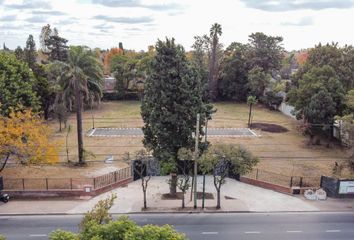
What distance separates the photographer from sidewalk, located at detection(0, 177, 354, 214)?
25781 millimetres

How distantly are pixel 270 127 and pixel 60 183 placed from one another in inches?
1206

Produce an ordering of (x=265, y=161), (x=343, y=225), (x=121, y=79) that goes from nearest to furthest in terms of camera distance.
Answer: (x=343, y=225), (x=265, y=161), (x=121, y=79)

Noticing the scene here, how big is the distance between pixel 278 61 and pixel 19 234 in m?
58.6

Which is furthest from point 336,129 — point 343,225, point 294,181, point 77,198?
point 77,198

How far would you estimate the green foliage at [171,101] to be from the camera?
83.4 ft

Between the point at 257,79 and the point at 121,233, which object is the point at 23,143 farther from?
the point at 257,79

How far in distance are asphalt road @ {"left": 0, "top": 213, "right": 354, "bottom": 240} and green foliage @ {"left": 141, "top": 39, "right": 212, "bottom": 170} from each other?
158 inches

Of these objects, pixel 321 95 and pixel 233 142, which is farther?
pixel 233 142

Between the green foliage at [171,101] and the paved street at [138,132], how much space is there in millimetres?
19388

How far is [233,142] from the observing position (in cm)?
4297

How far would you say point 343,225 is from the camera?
23.9m

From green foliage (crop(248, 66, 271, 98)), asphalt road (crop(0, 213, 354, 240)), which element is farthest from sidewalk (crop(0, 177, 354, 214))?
green foliage (crop(248, 66, 271, 98))

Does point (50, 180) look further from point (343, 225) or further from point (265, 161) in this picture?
point (343, 225)

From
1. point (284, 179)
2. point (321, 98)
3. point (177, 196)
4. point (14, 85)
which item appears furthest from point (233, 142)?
point (14, 85)
